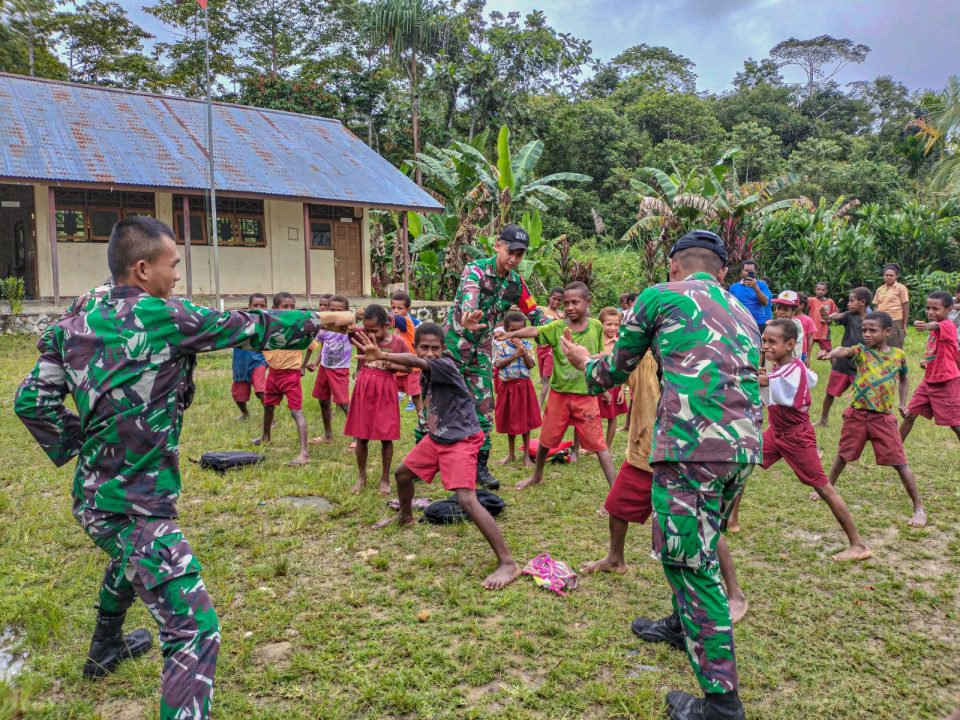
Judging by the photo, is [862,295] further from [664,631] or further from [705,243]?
[664,631]

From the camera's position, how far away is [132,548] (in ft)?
8.11

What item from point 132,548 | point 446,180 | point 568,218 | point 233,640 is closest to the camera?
point 132,548

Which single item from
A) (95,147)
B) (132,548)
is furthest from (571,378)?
(95,147)

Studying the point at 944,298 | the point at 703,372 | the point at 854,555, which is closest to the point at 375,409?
the point at 703,372

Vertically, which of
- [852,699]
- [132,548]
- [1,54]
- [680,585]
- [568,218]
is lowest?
[852,699]

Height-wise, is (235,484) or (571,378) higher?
(571,378)

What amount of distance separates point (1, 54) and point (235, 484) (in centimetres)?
2891

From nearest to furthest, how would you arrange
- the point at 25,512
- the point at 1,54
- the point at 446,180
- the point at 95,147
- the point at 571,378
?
1. the point at 25,512
2. the point at 571,378
3. the point at 95,147
4. the point at 446,180
5. the point at 1,54

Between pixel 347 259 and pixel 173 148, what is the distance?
5.47 meters

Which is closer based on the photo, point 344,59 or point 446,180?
point 446,180

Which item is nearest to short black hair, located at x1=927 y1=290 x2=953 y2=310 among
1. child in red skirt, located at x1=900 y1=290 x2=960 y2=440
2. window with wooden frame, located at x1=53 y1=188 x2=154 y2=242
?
child in red skirt, located at x1=900 y1=290 x2=960 y2=440

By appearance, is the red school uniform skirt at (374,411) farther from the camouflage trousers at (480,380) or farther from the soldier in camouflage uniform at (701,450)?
the soldier in camouflage uniform at (701,450)

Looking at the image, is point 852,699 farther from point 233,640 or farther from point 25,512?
point 25,512

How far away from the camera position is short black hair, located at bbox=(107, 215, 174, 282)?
258 cm
